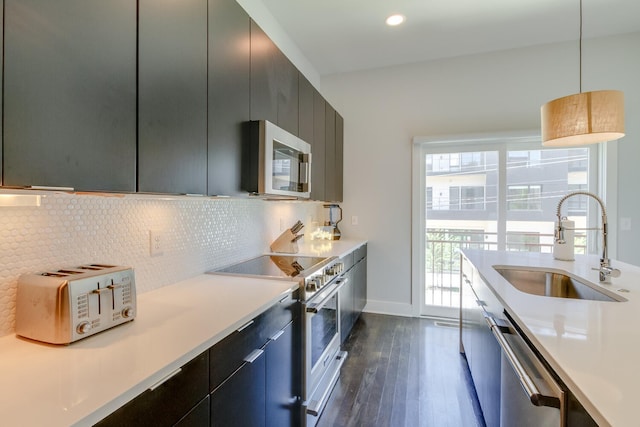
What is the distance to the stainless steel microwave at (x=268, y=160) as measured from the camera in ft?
5.46

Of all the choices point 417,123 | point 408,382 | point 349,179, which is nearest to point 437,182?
point 417,123

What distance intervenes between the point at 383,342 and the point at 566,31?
11.0 ft

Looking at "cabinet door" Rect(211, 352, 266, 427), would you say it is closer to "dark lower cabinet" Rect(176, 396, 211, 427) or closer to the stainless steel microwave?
"dark lower cabinet" Rect(176, 396, 211, 427)

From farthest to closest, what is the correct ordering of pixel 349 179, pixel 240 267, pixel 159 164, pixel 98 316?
pixel 349 179 → pixel 240 267 → pixel 159 164 → pixel 98 316

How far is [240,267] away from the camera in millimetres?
2000

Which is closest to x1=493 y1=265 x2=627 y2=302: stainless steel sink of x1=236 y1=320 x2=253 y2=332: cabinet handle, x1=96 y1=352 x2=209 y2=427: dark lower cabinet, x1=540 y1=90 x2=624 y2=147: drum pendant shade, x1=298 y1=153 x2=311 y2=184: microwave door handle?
x1=540 y1=90 x2=624 y2=147: drum pendant shade

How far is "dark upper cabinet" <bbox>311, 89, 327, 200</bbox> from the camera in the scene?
105 inches

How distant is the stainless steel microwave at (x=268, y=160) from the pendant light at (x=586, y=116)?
1552mm

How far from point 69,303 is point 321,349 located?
1442 mm

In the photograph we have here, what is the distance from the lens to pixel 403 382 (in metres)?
2.28

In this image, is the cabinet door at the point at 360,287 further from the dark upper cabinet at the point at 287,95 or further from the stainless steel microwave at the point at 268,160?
the dark upper cabinet at the point at 287,95

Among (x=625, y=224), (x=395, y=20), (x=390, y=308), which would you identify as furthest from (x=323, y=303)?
(x=625, y=224)

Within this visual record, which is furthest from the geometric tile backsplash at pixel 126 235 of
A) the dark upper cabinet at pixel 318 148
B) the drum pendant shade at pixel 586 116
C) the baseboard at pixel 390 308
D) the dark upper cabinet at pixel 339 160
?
the drum pendant shade at pixel 586 116

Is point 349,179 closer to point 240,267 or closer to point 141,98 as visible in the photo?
point 240,267
